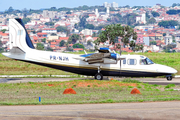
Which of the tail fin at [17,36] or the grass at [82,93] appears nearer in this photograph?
the grass at [82,93]

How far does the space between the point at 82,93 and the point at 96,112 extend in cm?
710

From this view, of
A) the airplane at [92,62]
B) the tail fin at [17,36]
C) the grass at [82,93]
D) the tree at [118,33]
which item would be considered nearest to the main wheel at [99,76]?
the airplane at [92,62]

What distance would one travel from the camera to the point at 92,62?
3158 cm

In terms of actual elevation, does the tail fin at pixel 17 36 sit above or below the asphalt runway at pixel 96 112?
above

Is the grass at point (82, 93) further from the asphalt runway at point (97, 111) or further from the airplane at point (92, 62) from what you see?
the airplane at point (92, 62)

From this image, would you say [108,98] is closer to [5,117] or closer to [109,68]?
[5,117]

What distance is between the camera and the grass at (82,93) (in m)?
20.6

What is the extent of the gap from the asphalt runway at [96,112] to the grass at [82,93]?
1.24 meters

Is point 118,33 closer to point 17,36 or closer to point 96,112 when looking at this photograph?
point 17,36

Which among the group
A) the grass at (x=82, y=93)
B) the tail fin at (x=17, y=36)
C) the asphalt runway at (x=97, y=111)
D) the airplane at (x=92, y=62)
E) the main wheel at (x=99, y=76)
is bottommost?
the grass at (x=82, y=93)

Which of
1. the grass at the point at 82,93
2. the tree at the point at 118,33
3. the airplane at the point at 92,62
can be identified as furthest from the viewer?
the tree at the point at 118,33

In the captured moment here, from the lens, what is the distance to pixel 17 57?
105 feet

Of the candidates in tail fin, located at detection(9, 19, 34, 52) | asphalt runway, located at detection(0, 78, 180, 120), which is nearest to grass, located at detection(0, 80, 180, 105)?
asphalt runway, located at detection(0, 78, 180, 120)

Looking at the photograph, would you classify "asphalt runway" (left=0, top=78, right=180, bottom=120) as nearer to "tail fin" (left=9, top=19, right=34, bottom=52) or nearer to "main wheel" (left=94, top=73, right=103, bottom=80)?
"main wheel" (left=94, top=73, right=103, bottom=80)
